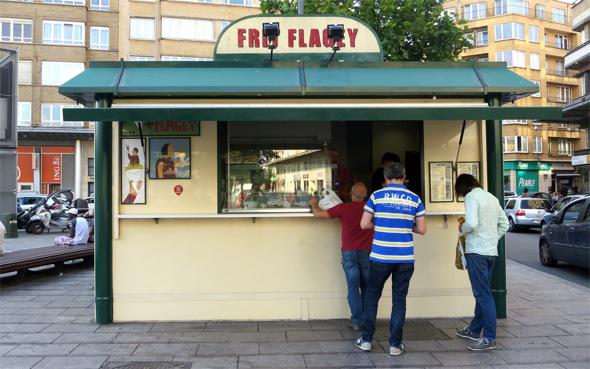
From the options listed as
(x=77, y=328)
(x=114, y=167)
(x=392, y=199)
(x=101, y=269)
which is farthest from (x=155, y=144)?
(x=392, y=199)

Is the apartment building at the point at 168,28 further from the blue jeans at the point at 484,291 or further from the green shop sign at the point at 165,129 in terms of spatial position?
the blue jeans at the point at 484,291

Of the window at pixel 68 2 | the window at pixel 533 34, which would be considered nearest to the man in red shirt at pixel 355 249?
the window at pixel 68 2

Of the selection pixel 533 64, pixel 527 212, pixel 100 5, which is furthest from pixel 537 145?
pixel 100 5

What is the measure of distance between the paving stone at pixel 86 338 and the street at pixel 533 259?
8.26 metres

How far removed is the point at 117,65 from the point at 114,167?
4.23ft

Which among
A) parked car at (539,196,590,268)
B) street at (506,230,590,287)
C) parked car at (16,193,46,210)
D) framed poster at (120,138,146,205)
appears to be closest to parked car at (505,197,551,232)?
street at (506,230,590,287)

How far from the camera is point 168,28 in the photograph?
1395 inches

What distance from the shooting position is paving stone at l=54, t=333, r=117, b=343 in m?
5.31

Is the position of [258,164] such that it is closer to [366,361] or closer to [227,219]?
[227,219]

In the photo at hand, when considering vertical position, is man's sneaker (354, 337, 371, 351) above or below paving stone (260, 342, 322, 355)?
above

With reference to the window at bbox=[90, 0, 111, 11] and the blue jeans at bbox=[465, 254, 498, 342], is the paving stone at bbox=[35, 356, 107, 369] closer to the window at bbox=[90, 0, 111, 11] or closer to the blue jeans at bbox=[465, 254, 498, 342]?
the blue jeans at bbox=[465, 254, 498, 342]

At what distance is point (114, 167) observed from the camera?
5941mm

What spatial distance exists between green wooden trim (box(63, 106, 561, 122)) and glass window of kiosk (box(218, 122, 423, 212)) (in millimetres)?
1063

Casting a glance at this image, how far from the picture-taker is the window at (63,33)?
34.5 meters
